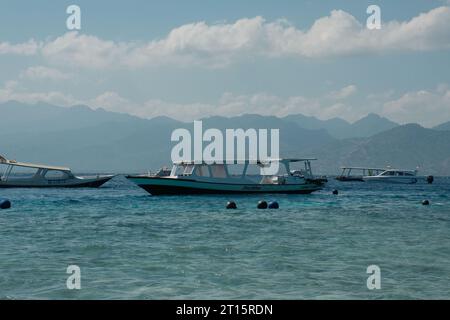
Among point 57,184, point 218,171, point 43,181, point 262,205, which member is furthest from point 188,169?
point 43,181

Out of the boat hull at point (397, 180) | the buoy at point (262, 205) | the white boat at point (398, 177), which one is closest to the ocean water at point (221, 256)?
the buoy at point (262, 205)

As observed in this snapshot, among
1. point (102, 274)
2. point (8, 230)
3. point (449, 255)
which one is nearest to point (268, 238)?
point (449, 255)

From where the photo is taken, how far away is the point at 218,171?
229ft

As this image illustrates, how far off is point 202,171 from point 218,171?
2298 millimetres

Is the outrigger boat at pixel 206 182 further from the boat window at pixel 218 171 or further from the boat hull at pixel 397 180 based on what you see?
the boat hull at pixel 397 180

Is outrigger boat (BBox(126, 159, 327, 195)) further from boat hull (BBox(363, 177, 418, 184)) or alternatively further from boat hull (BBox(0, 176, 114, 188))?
boat hull (BBox(363, 177, 418, 184))

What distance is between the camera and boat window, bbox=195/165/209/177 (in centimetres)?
6784

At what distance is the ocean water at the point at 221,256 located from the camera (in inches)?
720

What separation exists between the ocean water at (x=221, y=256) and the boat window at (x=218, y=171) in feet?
78.5

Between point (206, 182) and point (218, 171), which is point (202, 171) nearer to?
point (206, 182)

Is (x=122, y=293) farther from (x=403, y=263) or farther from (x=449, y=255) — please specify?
(x=449, y=255)

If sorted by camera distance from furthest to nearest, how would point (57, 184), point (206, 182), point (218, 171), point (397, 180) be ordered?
point (397, 180) → point (57, 184) → point (218, 171) → point (206, 182)

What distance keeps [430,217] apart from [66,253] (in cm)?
3107

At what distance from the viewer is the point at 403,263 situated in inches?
926
